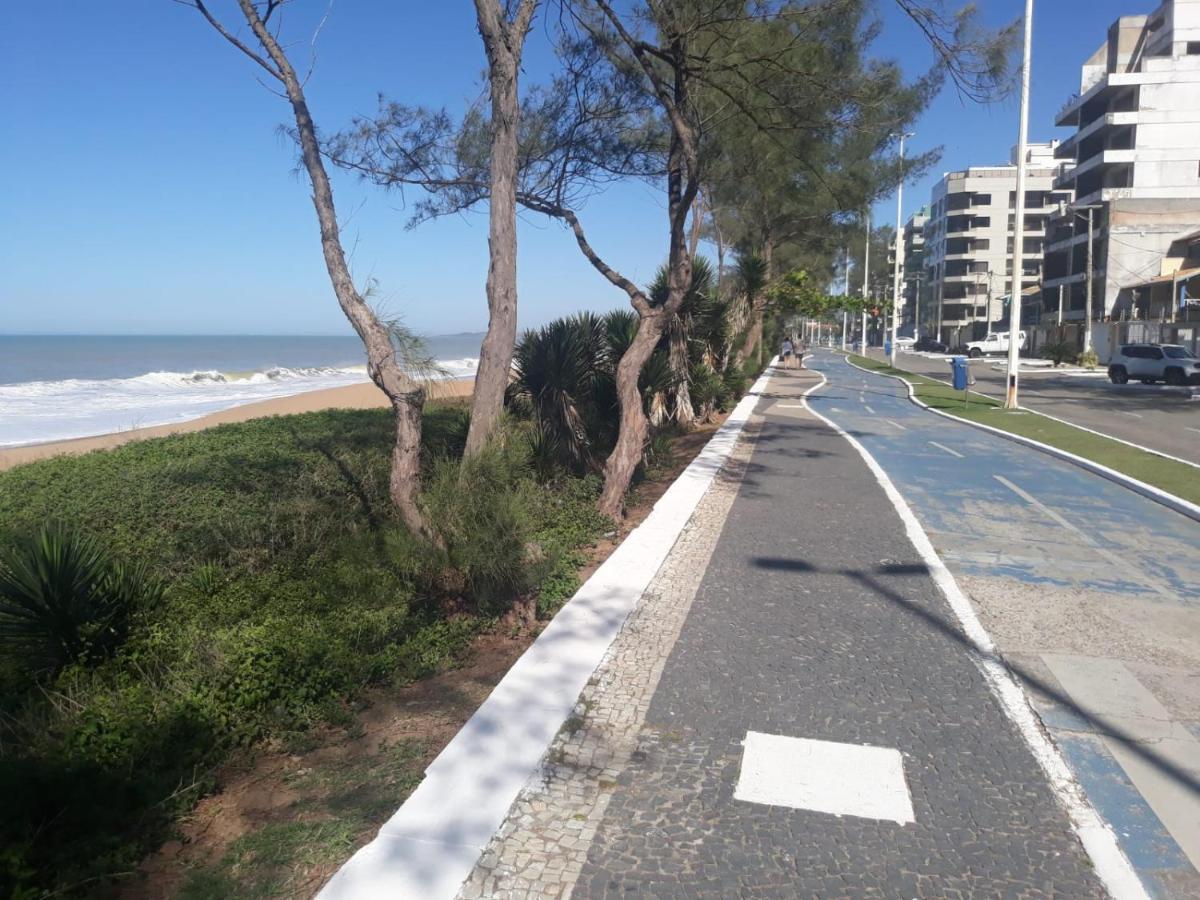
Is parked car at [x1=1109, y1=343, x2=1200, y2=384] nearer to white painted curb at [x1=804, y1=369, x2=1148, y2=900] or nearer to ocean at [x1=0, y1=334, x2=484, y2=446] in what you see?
ocean at [x1=0, y1=334, x2=484, y2=446]

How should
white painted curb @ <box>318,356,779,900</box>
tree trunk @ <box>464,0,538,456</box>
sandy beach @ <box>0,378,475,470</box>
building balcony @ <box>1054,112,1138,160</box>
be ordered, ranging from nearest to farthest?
1. white painted curb @ <box>318,356,779,900</box>
2. tree trunk @ <box>464,0,538,456</box>
3. sandy beach @ <box>0,378,475,470</box>
4. building balcony @ <box>1054,112,1138,160</box>

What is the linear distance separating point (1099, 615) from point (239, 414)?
86.0 ft

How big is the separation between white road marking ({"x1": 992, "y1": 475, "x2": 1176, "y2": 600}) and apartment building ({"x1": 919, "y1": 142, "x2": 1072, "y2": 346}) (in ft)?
268

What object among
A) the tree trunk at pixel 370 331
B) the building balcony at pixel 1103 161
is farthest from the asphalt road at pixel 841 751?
the building balcony at pixel 1103 161

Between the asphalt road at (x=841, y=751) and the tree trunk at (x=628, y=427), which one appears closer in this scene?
the asphalt road at (x=841, y=751)

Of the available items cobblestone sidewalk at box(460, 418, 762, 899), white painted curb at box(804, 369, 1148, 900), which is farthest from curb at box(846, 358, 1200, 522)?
cobblestone sidewalk at box(460, 418, 762, 899)

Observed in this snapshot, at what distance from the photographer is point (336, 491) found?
9094 millimetres

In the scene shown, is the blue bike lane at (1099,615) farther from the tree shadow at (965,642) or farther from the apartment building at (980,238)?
the apartment building at (980,238)

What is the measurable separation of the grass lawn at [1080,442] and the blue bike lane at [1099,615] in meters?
0.61

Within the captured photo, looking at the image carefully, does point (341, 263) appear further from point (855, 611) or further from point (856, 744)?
point (856, 744)

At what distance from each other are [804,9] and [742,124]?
93.5 inches

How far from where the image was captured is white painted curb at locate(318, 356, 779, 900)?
3.00 meters

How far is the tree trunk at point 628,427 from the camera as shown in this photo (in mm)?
9734

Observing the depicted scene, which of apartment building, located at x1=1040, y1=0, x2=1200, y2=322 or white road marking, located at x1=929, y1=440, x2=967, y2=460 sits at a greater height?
apartment building, located at x1=1040, y1=0, x2=1200, y2=322
